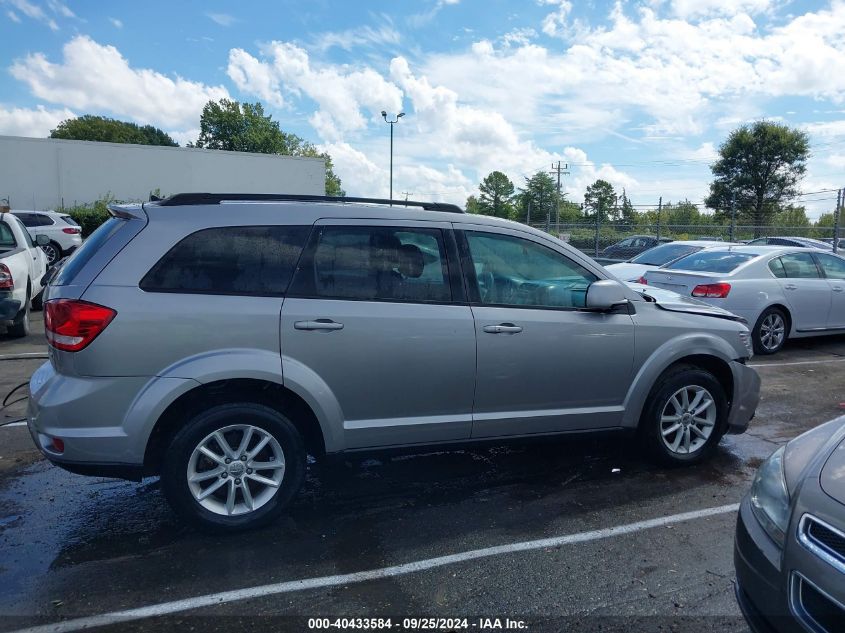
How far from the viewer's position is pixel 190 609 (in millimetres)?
2885

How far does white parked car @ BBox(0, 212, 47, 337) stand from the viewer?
8242mm

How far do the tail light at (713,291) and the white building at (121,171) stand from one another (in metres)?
26.9

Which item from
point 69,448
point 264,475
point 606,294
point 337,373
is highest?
point 606,294

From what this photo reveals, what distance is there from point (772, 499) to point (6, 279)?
8.87m

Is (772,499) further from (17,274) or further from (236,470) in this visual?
(17,274)

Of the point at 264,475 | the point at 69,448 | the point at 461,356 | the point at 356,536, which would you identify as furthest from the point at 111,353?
the point at 461,356

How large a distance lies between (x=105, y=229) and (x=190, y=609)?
2091mm

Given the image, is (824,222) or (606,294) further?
(824,222)

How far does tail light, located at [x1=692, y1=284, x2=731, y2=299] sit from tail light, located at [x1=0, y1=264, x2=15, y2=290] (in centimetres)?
893

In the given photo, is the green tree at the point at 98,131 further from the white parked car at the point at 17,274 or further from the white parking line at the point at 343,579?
the white parking line at the point at 343,579

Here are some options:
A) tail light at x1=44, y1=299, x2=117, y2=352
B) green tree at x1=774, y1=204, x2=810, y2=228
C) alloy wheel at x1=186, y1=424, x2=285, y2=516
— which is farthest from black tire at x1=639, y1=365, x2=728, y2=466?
green tree at x1=774, y1=204, x2=810, y2=228

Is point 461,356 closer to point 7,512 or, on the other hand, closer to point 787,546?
point 787,546

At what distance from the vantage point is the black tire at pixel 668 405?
4.42 meters

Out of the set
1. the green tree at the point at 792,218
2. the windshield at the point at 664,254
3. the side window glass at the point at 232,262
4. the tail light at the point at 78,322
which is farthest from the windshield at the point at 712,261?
the green tree at the point at 792,218
